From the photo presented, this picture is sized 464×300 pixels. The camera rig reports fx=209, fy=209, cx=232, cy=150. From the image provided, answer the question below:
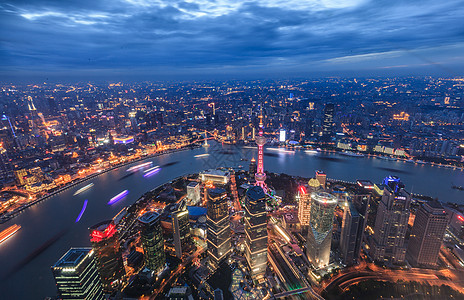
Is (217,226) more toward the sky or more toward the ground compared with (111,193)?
more toward the sky

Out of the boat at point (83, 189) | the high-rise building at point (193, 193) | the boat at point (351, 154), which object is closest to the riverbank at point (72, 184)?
the boat at point (83, 189)

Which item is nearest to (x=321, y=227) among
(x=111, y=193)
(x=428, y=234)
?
(x=428, y=234)

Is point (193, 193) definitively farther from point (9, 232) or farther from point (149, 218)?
point (9, 232)

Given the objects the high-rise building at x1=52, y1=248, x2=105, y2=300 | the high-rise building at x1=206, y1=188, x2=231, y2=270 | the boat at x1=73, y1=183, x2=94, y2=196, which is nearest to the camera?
the high-rise building at x1=52, y1=248, x2=105, y2=300

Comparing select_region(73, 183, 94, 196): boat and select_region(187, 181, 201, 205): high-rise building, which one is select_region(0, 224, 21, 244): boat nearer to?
select_region(73, 183, 94, 196): boat

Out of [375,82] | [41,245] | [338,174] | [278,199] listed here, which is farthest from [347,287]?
[375,82]

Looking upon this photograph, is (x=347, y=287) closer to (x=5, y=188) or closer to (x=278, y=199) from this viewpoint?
(x=278, y=199)

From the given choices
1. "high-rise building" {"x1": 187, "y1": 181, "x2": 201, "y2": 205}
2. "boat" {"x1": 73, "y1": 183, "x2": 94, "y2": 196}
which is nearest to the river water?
"boat" {"x1": 73, "y1": 183, "x2": 94, "y2": 196}
